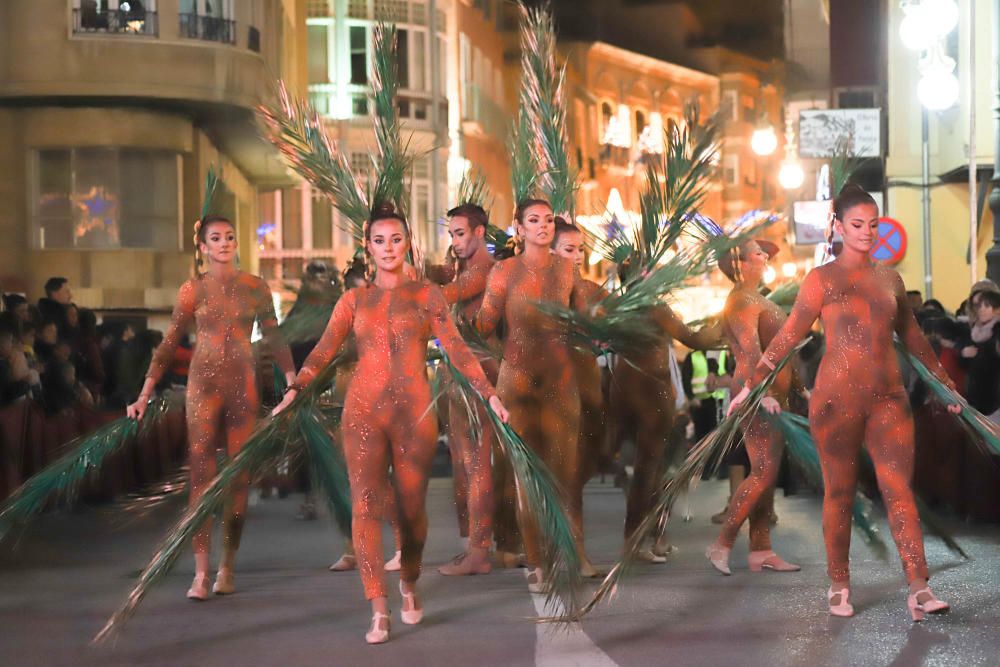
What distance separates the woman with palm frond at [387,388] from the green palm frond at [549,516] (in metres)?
0.15

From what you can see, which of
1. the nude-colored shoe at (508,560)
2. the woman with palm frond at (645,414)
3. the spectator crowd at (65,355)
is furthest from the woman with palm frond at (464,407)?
the spectator crowd at (65,355)

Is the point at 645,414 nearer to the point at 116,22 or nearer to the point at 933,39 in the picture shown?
the point at 933,39

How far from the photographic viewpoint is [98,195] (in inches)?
1122

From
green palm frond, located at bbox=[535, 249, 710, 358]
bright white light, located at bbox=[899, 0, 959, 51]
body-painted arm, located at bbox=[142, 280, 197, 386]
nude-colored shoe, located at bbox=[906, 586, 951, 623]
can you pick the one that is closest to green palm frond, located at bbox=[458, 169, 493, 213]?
green palm frond, located at bbox=[535, 249, 710, 358]

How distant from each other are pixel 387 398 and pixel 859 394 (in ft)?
6.80

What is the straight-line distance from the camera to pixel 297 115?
998 centimetres

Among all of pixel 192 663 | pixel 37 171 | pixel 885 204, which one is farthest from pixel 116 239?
pixel 192 663

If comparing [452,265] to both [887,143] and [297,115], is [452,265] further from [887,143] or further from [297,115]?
[887,143]

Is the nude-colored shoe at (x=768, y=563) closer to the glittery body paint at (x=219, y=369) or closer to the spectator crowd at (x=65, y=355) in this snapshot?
the glittery body paint at (x=219, y=369)

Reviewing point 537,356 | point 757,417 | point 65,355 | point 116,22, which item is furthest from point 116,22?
point 537,356

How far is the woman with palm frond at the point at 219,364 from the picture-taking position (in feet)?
29.9

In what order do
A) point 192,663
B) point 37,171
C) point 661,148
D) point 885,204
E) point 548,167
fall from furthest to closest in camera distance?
point 885,204
point 37,171
point 548,167
point 661,148
point 192,663

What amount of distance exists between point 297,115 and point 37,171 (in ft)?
64.1

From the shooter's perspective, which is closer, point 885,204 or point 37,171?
point 37,171
